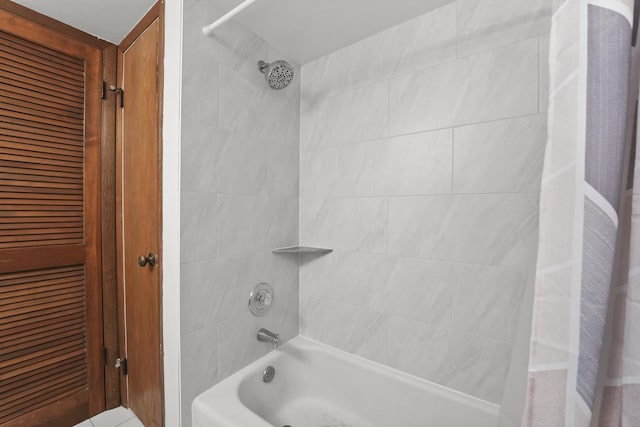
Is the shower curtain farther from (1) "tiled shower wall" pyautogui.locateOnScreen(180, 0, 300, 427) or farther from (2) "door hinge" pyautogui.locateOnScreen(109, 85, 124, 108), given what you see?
(2) "door hinge" pyautogui.locateOnScreen(109, 85, 124, 108)

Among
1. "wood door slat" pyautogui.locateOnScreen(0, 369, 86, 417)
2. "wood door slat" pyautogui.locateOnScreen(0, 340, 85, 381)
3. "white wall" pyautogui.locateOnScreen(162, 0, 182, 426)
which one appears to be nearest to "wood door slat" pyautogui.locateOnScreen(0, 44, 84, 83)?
"white wall" pyautogui.locateOnScreen(162, 0, 182, 426)

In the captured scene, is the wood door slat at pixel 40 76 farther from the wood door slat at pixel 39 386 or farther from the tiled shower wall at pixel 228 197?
the wood door slat at pixel 39 386

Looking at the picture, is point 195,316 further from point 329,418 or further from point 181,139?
point 329,418

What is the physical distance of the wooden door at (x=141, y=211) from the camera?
114 centimetres

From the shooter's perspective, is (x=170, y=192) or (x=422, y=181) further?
(x=422, y=181)

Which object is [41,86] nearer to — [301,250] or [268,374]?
[301,250]

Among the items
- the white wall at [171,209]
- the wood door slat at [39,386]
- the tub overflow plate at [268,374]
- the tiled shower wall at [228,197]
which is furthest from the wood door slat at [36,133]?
the tub overflow plate at [268,374]

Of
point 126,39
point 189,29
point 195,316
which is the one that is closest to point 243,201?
point 195,316

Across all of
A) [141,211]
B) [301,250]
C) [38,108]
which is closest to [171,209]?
[141,211]

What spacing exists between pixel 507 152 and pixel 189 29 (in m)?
1.35

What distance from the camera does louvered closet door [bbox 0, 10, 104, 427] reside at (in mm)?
1164

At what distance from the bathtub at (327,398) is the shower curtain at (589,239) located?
874mm

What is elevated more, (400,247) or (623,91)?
(623,91)

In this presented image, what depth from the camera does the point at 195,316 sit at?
3.52ft
